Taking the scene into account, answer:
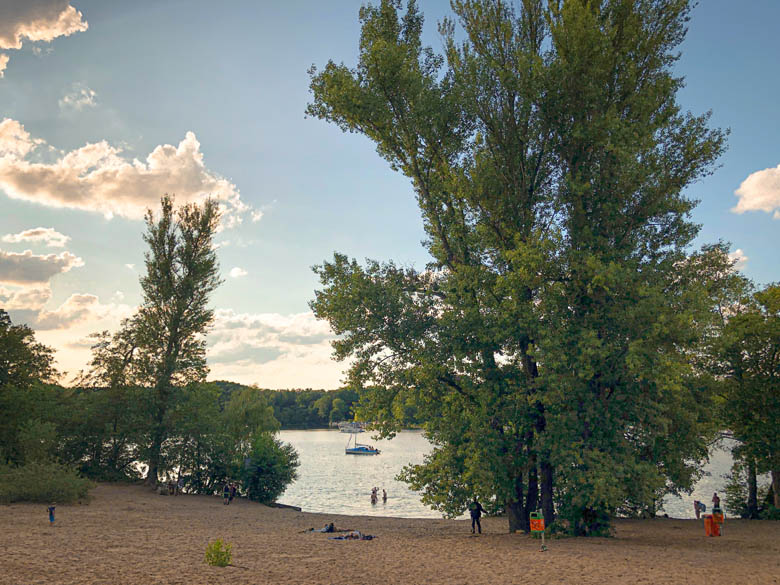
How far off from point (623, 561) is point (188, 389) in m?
32.0

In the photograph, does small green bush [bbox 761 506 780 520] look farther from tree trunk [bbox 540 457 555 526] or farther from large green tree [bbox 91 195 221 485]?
large green tree [bbox 91 195 221 485]

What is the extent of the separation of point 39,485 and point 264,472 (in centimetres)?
1724

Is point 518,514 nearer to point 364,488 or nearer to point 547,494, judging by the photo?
point 547,494

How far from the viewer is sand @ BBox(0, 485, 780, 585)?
1133 centimetres

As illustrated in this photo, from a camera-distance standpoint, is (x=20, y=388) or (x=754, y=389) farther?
(x=20, y=388)

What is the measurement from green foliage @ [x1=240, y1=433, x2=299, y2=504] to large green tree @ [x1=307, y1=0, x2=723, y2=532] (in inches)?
871

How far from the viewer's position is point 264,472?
39844mm

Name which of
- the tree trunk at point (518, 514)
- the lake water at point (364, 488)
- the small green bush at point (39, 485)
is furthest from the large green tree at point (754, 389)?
the small green bush at point (39, 485)

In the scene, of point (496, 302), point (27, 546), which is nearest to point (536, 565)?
point (496, 302)

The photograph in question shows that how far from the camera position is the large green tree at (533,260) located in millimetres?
17891

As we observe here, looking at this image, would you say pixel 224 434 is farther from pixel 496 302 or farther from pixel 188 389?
pixel 496 302

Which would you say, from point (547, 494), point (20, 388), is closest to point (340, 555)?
point (547, 494)

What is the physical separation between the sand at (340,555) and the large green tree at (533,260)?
2.42 metres

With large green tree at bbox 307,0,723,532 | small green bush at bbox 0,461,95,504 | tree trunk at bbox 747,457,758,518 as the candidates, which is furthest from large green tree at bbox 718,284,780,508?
small green bush at bbox 0,461,95,504
